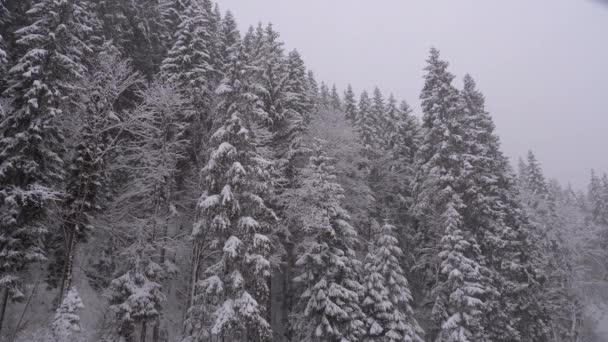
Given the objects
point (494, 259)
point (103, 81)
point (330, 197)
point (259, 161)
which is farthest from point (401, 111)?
point (103, 81)

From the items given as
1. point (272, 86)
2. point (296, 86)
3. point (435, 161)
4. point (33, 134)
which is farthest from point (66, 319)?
point (435, 161)

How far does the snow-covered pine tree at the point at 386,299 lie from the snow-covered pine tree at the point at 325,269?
784 mm

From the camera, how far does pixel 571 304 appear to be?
1486 inches

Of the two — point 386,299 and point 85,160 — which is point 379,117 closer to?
point 386,299

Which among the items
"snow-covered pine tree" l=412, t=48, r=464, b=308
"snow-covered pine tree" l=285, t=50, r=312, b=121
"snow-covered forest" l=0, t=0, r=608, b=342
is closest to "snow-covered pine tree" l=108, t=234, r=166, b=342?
"snow-covered forest" l=0, t=0, r=608, b=342

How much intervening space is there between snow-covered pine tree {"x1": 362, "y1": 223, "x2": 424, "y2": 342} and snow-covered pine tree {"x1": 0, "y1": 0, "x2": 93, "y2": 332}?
15.5 metres

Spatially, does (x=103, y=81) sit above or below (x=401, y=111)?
below

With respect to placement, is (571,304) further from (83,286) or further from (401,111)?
(83,286)

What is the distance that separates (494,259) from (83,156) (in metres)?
25.5

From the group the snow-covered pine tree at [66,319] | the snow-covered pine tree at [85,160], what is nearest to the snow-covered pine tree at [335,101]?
the snow-covered pine tree at [85,160]

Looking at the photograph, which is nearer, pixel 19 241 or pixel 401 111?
pixel 19 241

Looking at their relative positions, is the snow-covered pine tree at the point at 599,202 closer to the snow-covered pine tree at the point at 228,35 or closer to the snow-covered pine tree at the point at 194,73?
the snow-covered pine tree at the point at 228,35

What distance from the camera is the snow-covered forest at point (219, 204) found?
53.0 ft

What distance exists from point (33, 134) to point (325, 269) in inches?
574
